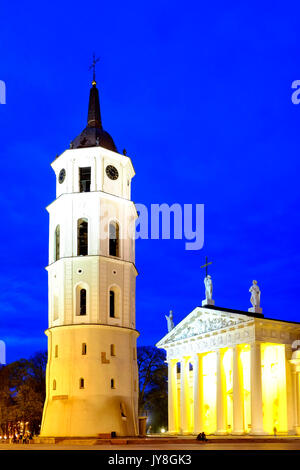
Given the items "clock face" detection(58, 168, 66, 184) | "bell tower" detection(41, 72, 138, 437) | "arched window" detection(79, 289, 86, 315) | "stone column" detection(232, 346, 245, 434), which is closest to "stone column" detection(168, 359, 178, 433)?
"stone column" detection(232, 346, 245, 434)

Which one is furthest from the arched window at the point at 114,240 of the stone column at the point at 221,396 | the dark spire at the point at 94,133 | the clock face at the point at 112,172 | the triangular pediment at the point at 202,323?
the stone column at the point at 221,396

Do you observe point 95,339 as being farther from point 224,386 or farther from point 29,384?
point 29,384

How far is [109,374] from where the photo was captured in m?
48.8

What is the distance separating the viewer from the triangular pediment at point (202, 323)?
5877 cm

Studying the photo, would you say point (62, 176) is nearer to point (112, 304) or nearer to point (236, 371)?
point (112, 304)

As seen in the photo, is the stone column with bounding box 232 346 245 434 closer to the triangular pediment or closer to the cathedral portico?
the cathedral portico

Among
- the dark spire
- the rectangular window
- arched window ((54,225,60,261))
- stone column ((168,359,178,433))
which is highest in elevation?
the dark spire

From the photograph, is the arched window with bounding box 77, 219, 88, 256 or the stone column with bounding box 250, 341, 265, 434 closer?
the arched window with bounding box 77, 219, 88, 256

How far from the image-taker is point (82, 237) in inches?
2047

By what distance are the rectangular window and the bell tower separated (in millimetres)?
79

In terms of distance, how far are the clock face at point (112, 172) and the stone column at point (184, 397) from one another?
2201 centimetres

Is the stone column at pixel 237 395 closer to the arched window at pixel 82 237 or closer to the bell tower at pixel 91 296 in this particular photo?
the bell tower at pixel 91 296

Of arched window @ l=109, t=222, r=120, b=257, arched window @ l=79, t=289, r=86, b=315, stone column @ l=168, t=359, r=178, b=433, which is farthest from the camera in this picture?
stone column @ l=168, t=359, r=178, b=433

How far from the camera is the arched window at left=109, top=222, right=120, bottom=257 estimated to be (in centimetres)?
5253
